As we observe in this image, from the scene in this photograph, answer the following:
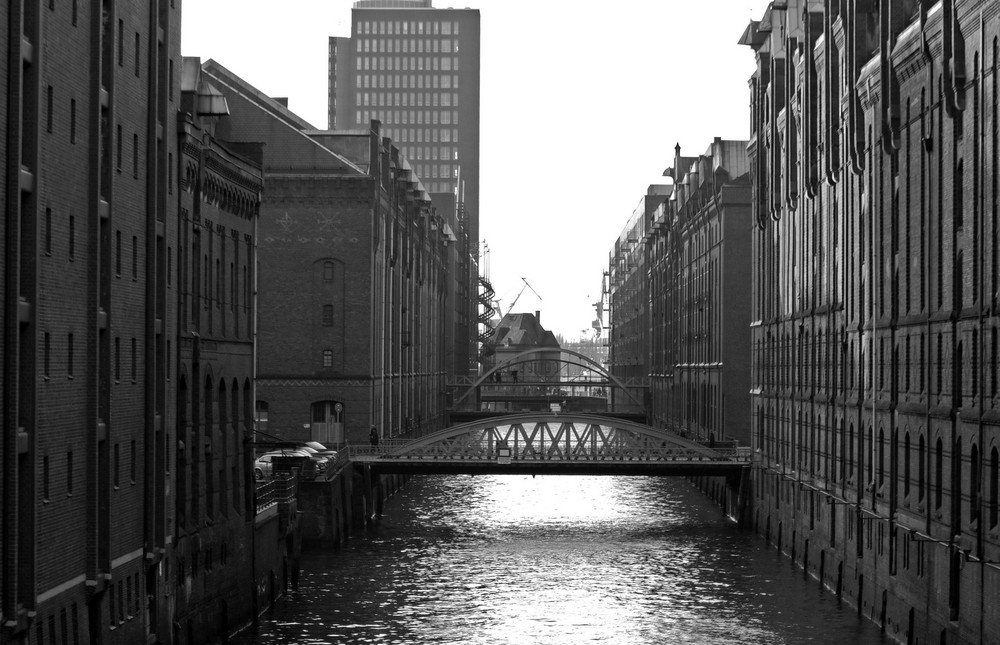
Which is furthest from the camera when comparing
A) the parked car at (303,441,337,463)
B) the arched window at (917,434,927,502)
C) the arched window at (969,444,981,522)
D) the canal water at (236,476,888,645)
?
the parked car at (303,441,337,463)

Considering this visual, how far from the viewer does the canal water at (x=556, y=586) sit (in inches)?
1638

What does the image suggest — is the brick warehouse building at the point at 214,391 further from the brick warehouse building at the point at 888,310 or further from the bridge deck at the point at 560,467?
the bridge deck at the point at 560,467

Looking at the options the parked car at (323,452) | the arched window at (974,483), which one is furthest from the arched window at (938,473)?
the parked car at (323,452)

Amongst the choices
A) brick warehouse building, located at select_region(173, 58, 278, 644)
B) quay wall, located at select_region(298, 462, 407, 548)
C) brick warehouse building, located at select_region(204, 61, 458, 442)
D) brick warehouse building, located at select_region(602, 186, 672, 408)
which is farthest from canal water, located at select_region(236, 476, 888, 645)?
brick warehouse building, located at select_region(602, 186, 672, 408)

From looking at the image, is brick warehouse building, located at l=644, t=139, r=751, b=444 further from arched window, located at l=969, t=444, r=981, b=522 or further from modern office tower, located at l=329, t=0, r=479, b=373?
modern office tower, located at l=329, t=0, r=479, b=373

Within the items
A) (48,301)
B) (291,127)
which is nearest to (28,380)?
(48,301)

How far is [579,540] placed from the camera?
62.0m

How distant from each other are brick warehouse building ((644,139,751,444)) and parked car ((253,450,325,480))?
86.5 feet

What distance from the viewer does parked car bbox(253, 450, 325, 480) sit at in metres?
54.0

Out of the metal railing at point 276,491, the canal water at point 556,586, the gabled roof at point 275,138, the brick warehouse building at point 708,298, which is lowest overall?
the canal water at point 556,586

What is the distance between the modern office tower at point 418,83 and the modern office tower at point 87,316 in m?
150

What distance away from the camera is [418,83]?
188m

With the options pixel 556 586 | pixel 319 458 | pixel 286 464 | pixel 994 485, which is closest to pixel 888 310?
pixel 994 485

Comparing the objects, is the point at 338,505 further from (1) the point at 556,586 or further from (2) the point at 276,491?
(1) the point at 556,586
